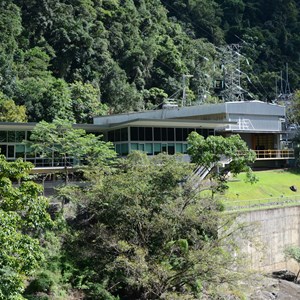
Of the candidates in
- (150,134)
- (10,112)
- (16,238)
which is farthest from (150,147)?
(16,238)

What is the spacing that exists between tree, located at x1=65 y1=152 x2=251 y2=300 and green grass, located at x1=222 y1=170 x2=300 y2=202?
9993 mm

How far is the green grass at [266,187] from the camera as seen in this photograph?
123ft

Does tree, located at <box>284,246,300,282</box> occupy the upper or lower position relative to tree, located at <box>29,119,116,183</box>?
lower

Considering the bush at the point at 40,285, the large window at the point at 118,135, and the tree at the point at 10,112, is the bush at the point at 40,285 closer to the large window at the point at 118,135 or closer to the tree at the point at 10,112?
the large window at the point at 118,135

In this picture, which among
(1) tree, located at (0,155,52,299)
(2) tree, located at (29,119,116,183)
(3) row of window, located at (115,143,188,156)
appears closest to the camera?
(1) tree, located at (0,155,52,299)

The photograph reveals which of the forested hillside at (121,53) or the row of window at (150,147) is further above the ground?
the forested hillside at (121,53)

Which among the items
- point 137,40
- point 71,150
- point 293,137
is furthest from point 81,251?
point 137,40

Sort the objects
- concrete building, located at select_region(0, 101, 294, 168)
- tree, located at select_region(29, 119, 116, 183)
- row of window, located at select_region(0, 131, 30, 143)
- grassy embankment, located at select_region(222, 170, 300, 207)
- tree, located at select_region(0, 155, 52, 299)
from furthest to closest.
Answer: concrete building, located at select_region(0, 101, 294, 168) → row of window, located at select_region(0, 131, 30, 143) → grassy embankment, located at select_region(222, 170, 300, 207) → tree, located at select_region(29, 119, 116, 183) → tree, located at select_region(0, 155, 52, 299)

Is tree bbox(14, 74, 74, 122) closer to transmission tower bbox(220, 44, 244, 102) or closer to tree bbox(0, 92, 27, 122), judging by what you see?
tree bbox(0, 92, 27, 122)

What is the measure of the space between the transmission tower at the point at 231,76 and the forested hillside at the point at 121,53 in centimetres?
182

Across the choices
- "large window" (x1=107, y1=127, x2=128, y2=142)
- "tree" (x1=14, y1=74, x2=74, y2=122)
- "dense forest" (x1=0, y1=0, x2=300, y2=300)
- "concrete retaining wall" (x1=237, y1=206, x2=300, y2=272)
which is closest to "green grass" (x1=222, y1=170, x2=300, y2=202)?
"concrete retaining wall" (x1=237, y1=206, x2=300, y2=272)

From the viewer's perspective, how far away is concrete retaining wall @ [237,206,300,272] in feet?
101

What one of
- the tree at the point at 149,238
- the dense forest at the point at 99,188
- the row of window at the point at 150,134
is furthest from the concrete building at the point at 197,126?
the tree at the point at 149,238

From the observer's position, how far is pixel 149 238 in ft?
80.5
